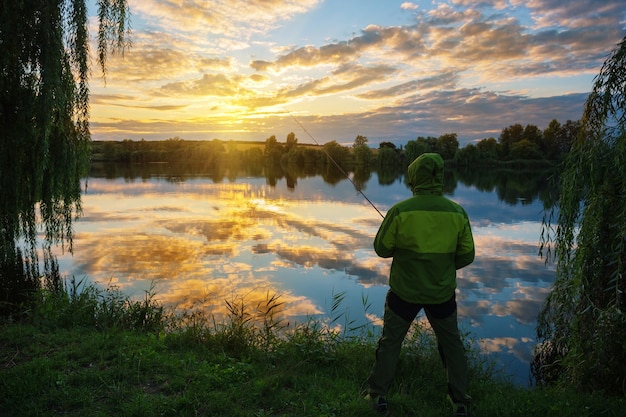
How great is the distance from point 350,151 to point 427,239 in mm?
84308

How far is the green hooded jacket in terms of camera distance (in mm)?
3209

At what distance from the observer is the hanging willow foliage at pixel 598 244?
4117mm

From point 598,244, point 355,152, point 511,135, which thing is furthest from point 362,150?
point 598,244

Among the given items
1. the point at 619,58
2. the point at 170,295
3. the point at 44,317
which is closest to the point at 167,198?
the point at 170,295

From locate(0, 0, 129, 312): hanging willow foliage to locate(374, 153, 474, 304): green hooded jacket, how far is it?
6468 millimetres

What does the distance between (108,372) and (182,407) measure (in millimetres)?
1122

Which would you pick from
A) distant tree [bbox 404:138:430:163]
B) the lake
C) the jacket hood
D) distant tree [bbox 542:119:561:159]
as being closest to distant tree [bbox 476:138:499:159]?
distant tree [bbox 542:119:561:159]

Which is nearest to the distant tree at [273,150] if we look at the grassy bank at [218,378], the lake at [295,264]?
the lake at [295,264]

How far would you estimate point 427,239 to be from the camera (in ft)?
10.5

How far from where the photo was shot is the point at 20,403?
3.39 meters

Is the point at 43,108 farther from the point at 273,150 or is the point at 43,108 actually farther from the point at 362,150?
the point at 273,150

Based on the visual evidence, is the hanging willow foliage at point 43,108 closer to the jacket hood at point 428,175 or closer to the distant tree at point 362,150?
the jacket hood at point 428,175

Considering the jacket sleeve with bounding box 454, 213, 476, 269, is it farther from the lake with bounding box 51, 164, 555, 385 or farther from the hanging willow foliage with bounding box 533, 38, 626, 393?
the lake with bounding box 51, 164, 555, 385

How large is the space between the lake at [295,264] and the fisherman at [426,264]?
3270mm
